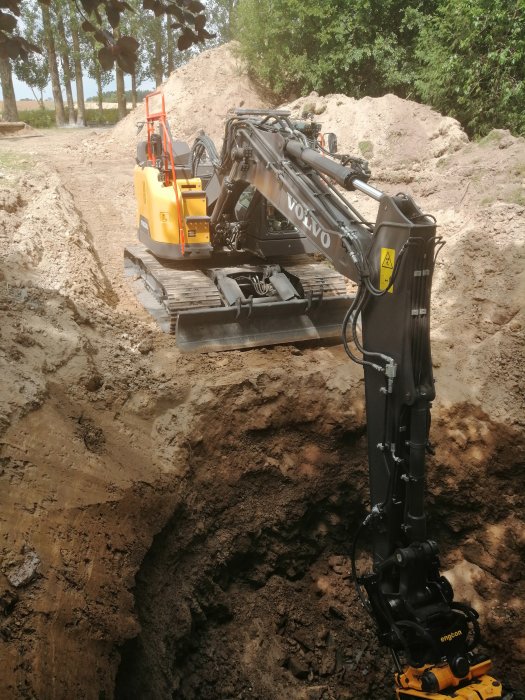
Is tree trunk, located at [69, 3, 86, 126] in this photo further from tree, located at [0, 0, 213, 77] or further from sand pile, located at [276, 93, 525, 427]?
tree, located at [0, 0, 213, 77]

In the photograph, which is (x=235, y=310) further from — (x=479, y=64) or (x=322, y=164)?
(x=479, y=64)

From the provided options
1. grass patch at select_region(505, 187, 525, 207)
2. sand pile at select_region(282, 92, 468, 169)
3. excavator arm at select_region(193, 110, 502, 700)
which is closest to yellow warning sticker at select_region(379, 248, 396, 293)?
excavator arm at select_region(193, 110, 502, 700)

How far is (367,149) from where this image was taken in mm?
12102

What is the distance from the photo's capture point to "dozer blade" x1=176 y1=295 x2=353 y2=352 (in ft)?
21.7

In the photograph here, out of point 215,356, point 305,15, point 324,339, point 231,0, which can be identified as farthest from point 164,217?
point 231,0

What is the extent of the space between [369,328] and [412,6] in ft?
45.6

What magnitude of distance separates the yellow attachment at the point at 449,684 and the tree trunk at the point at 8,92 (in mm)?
21579

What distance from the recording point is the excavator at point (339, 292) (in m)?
3.63

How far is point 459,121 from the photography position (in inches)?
492

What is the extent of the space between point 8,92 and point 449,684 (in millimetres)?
22712

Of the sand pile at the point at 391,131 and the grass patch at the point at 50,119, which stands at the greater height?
the sand pile at the point at 391,131

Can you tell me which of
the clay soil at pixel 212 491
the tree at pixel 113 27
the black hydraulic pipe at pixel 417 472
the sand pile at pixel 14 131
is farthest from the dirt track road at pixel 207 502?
the sand pile at pixel 14 131

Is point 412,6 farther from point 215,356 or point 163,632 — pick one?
point 163,632

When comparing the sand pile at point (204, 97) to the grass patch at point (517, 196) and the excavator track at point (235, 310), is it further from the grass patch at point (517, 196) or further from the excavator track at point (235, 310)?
the excavator track at point (235, 310)
